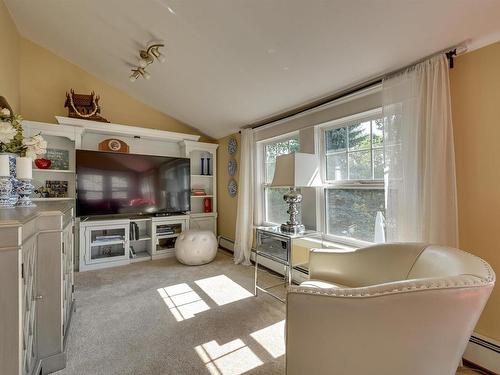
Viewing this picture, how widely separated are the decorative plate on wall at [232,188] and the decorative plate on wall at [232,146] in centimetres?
47

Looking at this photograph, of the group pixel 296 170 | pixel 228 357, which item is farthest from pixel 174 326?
pixel 296 170

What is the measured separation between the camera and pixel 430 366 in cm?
83

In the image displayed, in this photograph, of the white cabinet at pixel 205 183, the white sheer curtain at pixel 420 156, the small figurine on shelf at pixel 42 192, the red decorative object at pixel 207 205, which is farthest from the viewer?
the red decorative object at pixel 207 205

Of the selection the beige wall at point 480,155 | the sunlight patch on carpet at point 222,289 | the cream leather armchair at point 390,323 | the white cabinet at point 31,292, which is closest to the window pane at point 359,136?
the beige wall at point 480,155

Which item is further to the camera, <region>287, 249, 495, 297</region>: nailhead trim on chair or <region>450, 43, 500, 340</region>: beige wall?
<region>450, 43, 500, 340</region>: beige wall

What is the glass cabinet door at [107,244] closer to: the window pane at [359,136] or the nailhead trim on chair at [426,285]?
the window pane at [359,136]

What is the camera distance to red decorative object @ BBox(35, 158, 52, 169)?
301 cm

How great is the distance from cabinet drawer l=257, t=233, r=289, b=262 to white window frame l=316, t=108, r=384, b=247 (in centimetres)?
56

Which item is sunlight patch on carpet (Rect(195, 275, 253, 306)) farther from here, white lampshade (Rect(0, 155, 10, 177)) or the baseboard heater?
white lampshade (Rect(0, 155, 10, 177))

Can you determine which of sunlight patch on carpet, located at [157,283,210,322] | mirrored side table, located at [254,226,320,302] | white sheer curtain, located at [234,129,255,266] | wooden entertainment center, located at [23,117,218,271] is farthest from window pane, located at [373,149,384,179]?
wooden entertainment center, located at [23,117,218,271]

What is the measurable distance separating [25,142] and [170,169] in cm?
224

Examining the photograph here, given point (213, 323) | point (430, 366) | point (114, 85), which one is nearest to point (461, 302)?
point (430, 366)

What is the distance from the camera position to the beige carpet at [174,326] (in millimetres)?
1482

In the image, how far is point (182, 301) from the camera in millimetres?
2285
